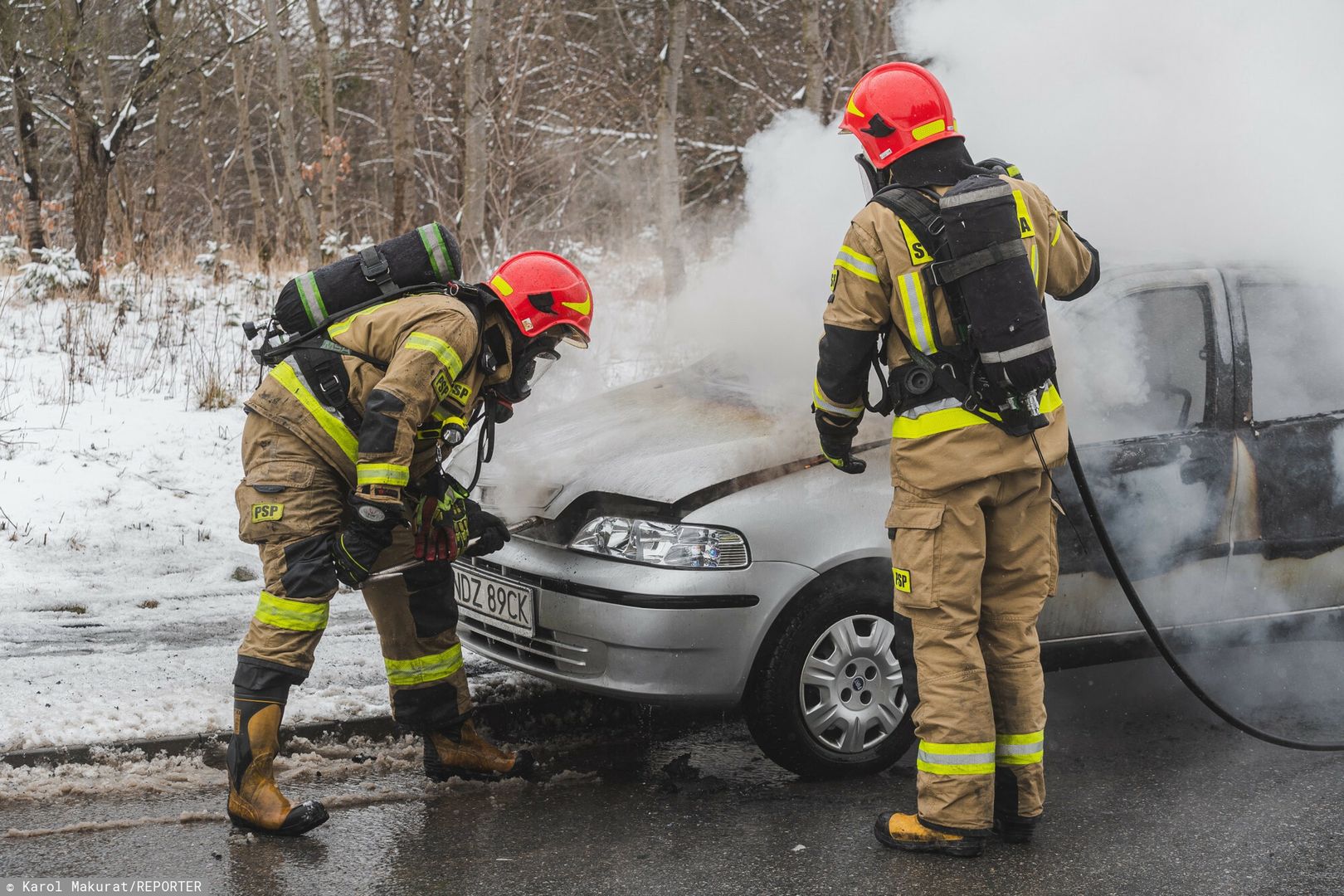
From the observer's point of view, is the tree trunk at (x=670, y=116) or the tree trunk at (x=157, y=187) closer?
the tree trunk at (x=670, y=116)

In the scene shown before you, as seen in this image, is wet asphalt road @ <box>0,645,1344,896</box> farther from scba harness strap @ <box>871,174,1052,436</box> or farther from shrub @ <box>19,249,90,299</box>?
shrub @ <box>19,249,90,299</box>

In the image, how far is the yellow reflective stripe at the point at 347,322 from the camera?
3488 millimetres

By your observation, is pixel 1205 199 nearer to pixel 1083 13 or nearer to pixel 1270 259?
pixel 1270 259

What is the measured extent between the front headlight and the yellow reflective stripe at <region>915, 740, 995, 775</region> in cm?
77

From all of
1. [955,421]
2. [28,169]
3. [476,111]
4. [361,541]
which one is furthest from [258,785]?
[28,169]

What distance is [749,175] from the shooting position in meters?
5.07

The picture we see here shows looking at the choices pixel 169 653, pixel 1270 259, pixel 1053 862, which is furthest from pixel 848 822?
pixel 169 653

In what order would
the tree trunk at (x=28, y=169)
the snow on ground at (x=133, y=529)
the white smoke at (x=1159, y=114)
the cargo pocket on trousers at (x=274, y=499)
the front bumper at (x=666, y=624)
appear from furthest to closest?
1. the tree trunk at (x=28, y=169)
2. the white smoke at (x=1159, y=114)
3. the snow on ground at (x=133, y=529)
4. the front bumper at (x=666, y=624)
5. the cargo pocket on trousers at (x=274, y=499)

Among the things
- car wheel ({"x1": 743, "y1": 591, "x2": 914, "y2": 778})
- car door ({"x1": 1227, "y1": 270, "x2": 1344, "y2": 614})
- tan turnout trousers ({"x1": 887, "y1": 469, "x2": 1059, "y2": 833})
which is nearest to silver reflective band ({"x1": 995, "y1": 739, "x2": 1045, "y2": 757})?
tan turnout trousers ({"x1": 887, "y1": 469, "x2": 1059, "y2": 833})

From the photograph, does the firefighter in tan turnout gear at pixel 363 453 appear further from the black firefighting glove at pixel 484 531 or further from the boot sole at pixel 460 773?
A: the boot sole at pixel 460 773

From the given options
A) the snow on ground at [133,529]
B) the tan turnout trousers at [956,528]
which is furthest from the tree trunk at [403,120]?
the tan turnout trousers at [956,528]

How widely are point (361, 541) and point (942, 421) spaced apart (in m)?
1.62

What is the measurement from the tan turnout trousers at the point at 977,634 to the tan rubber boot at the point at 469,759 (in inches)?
52.5

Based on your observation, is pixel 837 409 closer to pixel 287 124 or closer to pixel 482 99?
pixel 482 99
